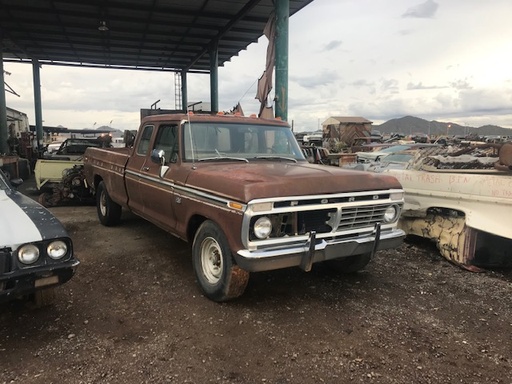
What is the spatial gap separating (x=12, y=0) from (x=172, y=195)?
44.5 ft

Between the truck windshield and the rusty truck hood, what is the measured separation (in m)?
0.29

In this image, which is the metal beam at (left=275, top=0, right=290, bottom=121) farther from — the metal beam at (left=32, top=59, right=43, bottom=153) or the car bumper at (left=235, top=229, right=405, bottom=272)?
the metal beam at (left=32, top=59, right=43, bottom=153)

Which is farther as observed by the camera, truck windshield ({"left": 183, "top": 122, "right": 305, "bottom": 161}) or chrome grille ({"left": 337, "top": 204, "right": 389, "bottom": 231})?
truck windshield ({"left": 183, "top": 122, "right": 305, "bottom": 161})

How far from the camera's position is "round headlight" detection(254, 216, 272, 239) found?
135 inches

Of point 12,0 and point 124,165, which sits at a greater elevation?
point 12,0

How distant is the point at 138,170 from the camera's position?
5.54 metres

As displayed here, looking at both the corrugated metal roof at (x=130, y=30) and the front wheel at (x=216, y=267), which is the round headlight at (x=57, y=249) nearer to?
the front wheel at (x=216, y=267)

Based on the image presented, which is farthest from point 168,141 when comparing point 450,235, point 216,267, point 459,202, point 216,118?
point 450,235

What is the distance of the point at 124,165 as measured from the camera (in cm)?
605

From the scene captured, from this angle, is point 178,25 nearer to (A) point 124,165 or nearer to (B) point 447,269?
(A) point 124,165

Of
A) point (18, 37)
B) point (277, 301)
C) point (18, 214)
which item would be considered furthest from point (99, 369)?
point (18, 37)

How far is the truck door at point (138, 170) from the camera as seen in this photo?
547 cm

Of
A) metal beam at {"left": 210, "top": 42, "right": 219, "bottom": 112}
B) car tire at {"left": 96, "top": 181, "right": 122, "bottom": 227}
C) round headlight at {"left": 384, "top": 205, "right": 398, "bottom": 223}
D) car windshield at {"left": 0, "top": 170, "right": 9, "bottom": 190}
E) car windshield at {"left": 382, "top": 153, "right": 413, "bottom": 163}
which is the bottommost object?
car tire at {"left": 96, "top": 181, "right": 122, "bottom": 227}

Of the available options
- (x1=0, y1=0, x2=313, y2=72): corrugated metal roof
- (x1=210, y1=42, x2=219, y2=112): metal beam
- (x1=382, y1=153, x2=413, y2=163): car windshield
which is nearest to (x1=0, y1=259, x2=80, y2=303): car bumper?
(x1=382, y1=153, x2=413, y2=163): car windshield
